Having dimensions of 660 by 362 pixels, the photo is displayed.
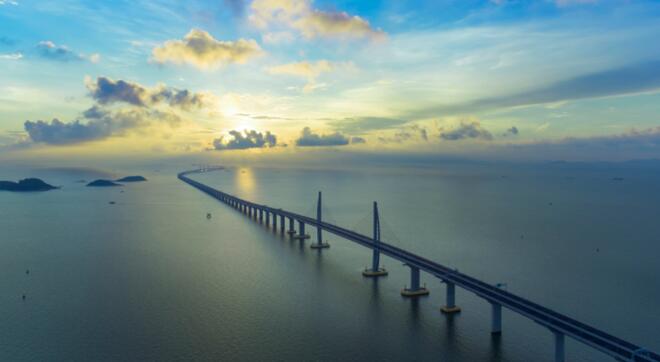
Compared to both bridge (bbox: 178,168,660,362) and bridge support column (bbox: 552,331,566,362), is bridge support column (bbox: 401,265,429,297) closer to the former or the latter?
bridge (bbox: 178,168,660,362)

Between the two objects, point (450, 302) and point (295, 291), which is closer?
point (450, 302)

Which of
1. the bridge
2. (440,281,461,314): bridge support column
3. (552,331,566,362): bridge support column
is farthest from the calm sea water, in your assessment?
(552,331,566,362): bridge support column

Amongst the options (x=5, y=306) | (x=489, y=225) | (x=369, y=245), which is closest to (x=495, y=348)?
(x=369, y=245)

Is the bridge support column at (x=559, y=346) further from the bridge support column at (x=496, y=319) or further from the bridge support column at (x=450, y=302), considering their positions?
the bridge support column at (x=450, y=302)

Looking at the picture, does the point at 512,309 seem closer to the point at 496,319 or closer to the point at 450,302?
the point at 496,319

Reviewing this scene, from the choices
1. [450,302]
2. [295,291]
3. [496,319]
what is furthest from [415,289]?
[295,291]

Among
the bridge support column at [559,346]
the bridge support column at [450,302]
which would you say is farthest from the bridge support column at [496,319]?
the bridge support column at [559,346]

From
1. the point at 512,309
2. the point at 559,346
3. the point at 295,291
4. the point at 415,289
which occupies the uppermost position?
the point at 512,309

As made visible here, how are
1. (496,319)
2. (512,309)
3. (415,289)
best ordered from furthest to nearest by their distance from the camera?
(415,289)
(496,319)
(512,309)

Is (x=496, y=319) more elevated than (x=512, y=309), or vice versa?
(x=512, y=309)
